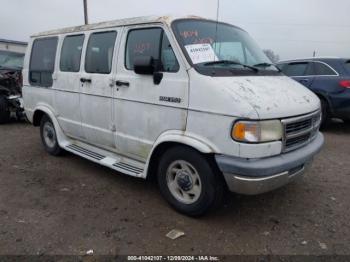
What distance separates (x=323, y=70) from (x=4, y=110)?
797 cm

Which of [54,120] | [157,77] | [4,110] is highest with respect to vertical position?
[157,77]

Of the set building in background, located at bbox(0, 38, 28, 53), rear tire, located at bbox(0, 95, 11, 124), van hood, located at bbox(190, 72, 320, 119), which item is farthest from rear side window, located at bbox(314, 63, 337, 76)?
building in background, located at bbox(0, 38, 28, 53)

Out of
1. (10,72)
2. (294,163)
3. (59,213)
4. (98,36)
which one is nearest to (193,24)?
(98,36)

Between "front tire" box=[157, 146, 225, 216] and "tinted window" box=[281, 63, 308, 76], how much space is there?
585cm

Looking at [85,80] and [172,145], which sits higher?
[85,80]

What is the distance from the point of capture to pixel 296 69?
8.52m

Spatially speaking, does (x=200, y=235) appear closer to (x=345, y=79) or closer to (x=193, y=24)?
(x=193, y=24)

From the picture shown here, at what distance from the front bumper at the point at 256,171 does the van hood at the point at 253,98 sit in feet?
1.37

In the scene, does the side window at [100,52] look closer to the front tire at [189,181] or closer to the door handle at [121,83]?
the door handle at [121,83]

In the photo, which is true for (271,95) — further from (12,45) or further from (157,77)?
(12,45)

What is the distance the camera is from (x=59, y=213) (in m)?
3.73

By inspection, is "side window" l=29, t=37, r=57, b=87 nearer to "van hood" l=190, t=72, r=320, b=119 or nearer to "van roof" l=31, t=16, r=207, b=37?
"van roof" l=31, t=16, r=207, b=37

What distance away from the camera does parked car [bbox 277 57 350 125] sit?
7.34m

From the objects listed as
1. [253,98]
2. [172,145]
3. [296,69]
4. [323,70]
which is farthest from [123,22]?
[296,69]
